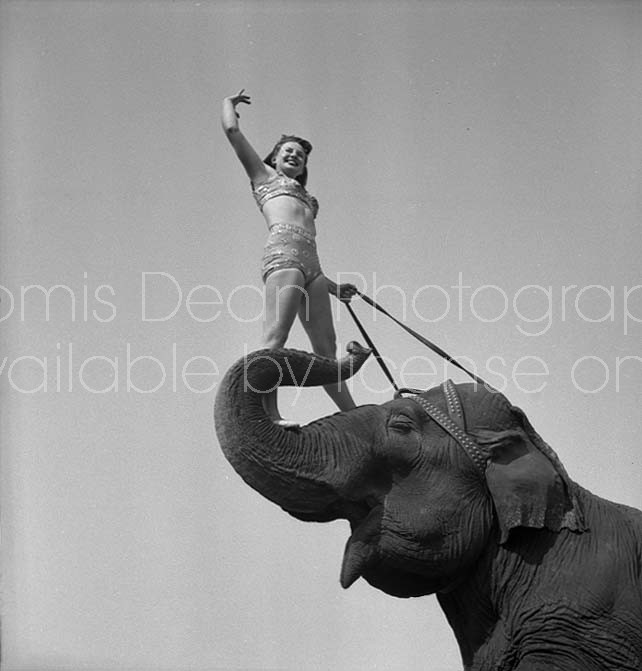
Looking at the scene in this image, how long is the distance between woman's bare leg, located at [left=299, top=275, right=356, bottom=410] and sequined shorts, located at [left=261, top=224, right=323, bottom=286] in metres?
0.03

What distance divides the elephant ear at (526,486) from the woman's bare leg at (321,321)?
0.49 meters

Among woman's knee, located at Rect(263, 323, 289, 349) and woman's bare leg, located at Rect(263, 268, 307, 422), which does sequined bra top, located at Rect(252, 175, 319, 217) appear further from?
woman's knee, located at Rect(263, 323, 289, 349)

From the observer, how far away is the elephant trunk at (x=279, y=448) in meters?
1.95

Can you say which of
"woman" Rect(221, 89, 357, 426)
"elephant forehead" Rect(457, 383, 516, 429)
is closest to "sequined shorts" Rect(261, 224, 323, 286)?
"woman" Rect(221, 89, 357, 426)

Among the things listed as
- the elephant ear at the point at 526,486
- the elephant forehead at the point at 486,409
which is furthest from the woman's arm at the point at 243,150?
the elephant ear at the point at 526,486

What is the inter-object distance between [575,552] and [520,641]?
188mm

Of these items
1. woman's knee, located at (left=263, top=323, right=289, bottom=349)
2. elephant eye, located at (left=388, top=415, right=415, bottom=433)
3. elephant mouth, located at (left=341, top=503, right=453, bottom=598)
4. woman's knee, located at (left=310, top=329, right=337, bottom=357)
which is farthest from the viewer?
woman's knee, located at (left=310, top=329, right=337, bottom=357)

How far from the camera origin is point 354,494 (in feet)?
6.46

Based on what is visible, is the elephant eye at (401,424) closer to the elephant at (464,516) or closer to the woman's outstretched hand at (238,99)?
the elephant at (464,516)

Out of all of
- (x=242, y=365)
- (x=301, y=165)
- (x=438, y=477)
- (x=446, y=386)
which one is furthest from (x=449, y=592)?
(x=301, y=165)

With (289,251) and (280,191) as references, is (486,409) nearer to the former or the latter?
(289,251)

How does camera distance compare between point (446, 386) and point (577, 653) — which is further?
point (446, 386)

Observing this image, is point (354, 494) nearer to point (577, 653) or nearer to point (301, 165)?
point (577, 653)

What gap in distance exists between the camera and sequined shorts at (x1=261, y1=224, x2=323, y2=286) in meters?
2.39
